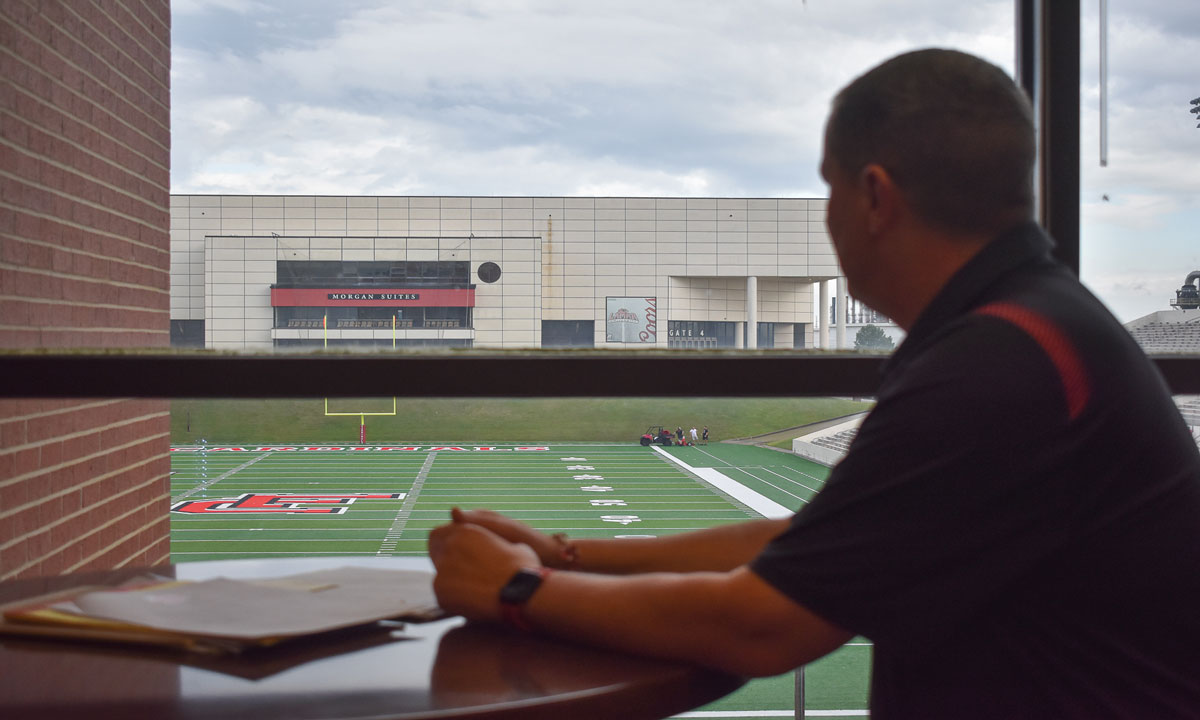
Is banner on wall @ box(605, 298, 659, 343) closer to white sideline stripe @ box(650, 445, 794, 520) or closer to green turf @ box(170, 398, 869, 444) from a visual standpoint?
white sideline stripe @ box(650, 445, 794, 520)

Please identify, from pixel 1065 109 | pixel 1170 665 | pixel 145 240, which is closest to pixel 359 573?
pixel 1170 665

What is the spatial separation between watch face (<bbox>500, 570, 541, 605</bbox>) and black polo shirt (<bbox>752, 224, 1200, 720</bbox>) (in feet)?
0.71

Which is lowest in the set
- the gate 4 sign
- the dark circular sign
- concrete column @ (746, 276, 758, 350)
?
the gate 4 sign

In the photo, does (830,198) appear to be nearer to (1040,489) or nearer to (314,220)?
(1040,489)

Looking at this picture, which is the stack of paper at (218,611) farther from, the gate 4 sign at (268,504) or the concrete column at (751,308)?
the gate 4 sign at (268,504)

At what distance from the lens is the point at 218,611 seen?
77 cm

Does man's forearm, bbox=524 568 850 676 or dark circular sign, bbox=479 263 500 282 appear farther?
dark circular sign, bbox=479 263 500 282

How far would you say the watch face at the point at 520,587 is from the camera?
746 millimetres

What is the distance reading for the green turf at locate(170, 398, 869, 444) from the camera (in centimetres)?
2430

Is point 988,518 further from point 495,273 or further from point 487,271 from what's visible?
point 487,271

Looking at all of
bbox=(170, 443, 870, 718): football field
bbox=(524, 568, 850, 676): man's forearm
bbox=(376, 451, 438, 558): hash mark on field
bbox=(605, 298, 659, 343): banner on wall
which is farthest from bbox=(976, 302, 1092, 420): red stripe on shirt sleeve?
bbox=(170, 443, 870, 718): football field

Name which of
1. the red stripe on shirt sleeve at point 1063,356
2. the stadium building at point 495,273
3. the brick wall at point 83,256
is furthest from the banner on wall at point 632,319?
the red stripe on shirt sleeve at point 1063,356

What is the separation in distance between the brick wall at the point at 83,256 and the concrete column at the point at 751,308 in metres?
2.15

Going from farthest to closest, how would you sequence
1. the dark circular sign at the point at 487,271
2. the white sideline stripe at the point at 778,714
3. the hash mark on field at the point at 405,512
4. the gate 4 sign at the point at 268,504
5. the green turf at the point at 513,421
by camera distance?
the green turf at the point at 513,421 → the gate 4 sign at the point at 268,504 → the hash mark on field at the point at 405,512 → the white sideline stripe at the point at 778,714 → the dark circular sign at the point at 487,271
